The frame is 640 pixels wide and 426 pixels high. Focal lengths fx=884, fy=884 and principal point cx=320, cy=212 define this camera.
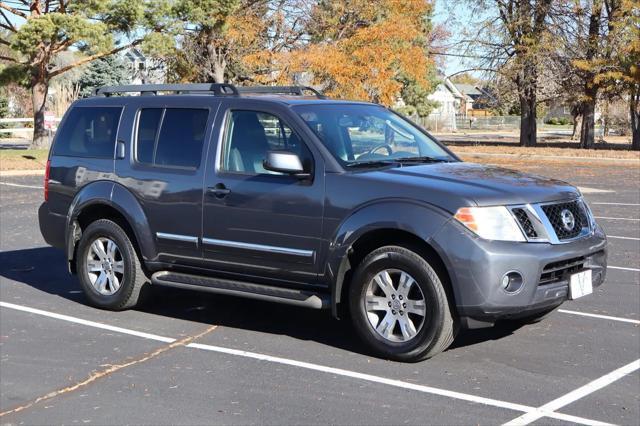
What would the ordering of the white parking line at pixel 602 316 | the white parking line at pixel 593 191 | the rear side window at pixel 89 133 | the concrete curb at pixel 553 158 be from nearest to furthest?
the white parking line at pixel 602 316, the rear side window at pixel 89 133, the white parking line at pixel 593 191, the concrete curb at pixel 553 158

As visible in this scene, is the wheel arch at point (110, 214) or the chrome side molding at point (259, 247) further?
the wheel arch at point (110, 214)

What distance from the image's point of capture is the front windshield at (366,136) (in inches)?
264

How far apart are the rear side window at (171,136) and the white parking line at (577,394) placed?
11.2ft

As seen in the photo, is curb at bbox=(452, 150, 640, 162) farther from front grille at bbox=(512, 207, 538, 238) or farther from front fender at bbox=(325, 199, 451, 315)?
front fender at bbox=(325, 199, 451, 315)

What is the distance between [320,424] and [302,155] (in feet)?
7.71

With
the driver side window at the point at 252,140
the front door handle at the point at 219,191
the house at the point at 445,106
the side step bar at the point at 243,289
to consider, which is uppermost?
the house at the point at 445,106

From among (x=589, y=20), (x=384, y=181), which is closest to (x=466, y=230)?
(x=384, y=181)

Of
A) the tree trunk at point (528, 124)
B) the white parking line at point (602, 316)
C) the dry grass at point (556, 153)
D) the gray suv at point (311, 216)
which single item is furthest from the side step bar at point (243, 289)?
the tree trunk at point (528, 124)

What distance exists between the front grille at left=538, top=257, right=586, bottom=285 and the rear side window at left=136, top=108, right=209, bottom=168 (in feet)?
9.47

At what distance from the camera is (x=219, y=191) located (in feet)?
22.7

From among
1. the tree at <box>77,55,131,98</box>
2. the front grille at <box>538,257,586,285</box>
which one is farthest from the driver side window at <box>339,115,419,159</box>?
the tree at <box>77,55,131,98</box>

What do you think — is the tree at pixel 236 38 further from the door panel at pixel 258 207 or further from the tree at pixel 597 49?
the door panel at pixel 258 207

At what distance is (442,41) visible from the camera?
73188mm

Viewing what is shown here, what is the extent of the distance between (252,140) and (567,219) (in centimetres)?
248
